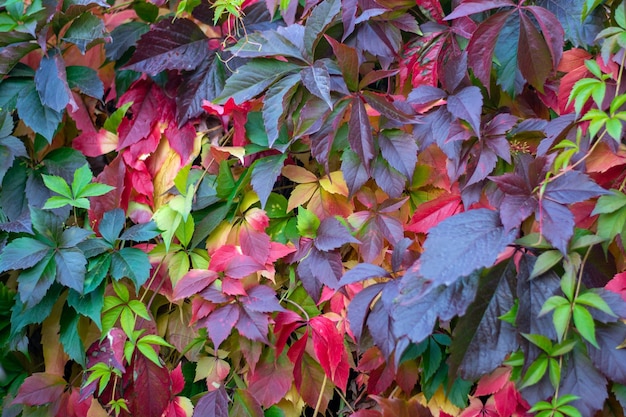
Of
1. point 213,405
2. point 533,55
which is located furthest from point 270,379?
point 533,55

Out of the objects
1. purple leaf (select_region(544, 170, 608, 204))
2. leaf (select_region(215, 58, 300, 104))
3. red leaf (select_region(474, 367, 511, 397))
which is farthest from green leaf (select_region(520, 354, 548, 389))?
leaf (select_region(215, 58, 300, 104))

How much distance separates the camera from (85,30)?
133 centimetres

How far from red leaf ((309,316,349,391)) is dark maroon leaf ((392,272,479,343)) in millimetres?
264

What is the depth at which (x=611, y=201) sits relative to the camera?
97 centimetres

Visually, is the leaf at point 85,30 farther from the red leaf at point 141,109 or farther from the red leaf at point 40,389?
the red leaf at point 40,389

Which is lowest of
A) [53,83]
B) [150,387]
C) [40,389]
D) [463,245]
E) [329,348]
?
[40,389]

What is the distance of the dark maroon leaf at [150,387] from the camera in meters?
1.23

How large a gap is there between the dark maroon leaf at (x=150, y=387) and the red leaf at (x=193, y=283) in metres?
0.16

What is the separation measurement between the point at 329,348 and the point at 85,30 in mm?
854

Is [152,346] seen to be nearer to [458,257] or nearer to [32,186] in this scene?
[32,186]

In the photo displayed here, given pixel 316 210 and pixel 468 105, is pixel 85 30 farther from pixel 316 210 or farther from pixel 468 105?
pixel 468 105

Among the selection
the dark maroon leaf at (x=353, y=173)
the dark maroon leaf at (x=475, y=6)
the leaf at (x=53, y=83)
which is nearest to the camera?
the dark maroon leaf at (x=475, y=6)

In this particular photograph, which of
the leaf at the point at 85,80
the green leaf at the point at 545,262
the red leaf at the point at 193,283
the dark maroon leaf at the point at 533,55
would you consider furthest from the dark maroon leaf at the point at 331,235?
the leaf at the point at 85,80

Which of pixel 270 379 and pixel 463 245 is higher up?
pixel 463 245
